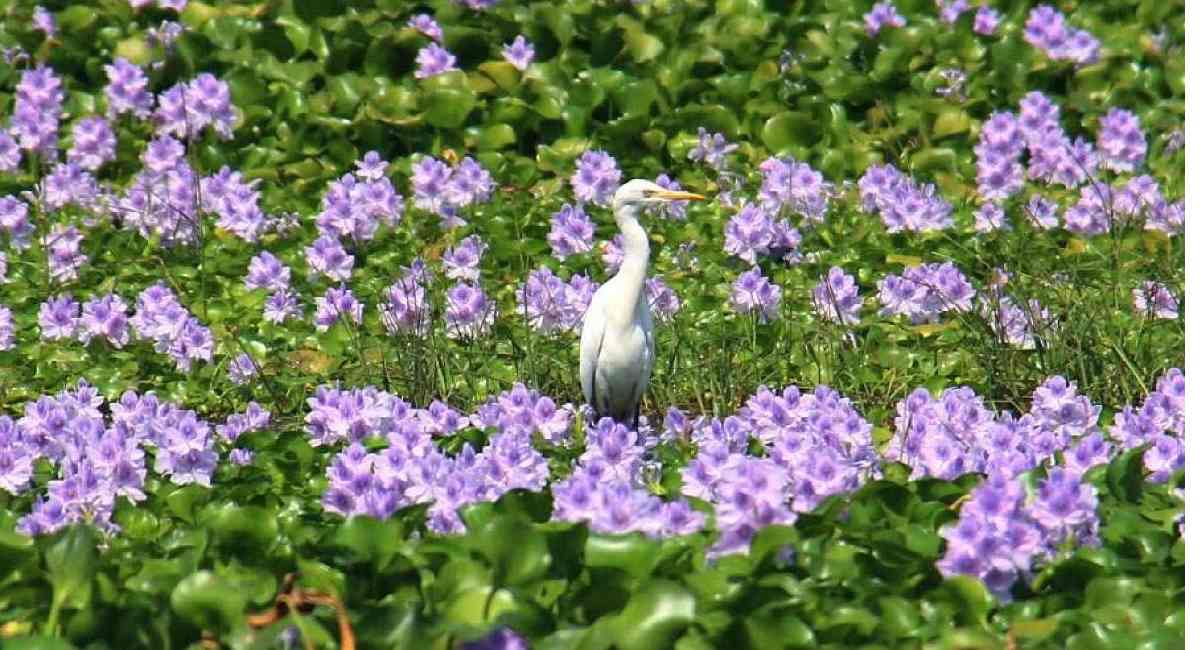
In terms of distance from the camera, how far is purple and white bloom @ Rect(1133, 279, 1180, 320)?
6262 mm

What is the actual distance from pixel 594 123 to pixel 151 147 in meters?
1.61

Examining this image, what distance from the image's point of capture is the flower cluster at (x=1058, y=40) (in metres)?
9.01

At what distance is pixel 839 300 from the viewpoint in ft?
21.0

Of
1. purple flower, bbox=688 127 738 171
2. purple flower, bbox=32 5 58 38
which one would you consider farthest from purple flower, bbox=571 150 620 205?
purple flower, bbox=32 5 58 38

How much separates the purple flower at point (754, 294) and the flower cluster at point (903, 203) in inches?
40.7

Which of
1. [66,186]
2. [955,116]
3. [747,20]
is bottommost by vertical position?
[66,186]

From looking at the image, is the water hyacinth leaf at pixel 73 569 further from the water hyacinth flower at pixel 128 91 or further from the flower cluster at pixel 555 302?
the water hyacinth flower at pixel 128 91

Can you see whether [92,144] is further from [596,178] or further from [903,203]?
[903,203]

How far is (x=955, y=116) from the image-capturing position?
27.7 feet

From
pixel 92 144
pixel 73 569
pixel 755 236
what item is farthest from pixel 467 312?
pixel 73 569

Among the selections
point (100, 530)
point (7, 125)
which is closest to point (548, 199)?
point (7, 125)

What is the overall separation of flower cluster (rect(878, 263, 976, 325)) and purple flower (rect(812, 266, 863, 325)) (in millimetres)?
88

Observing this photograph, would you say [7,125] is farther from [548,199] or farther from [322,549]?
[322,549]

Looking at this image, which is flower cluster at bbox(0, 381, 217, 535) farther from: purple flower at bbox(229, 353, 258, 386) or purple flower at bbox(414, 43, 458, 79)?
purple flower at bbox(414, 43, 458, 79)
